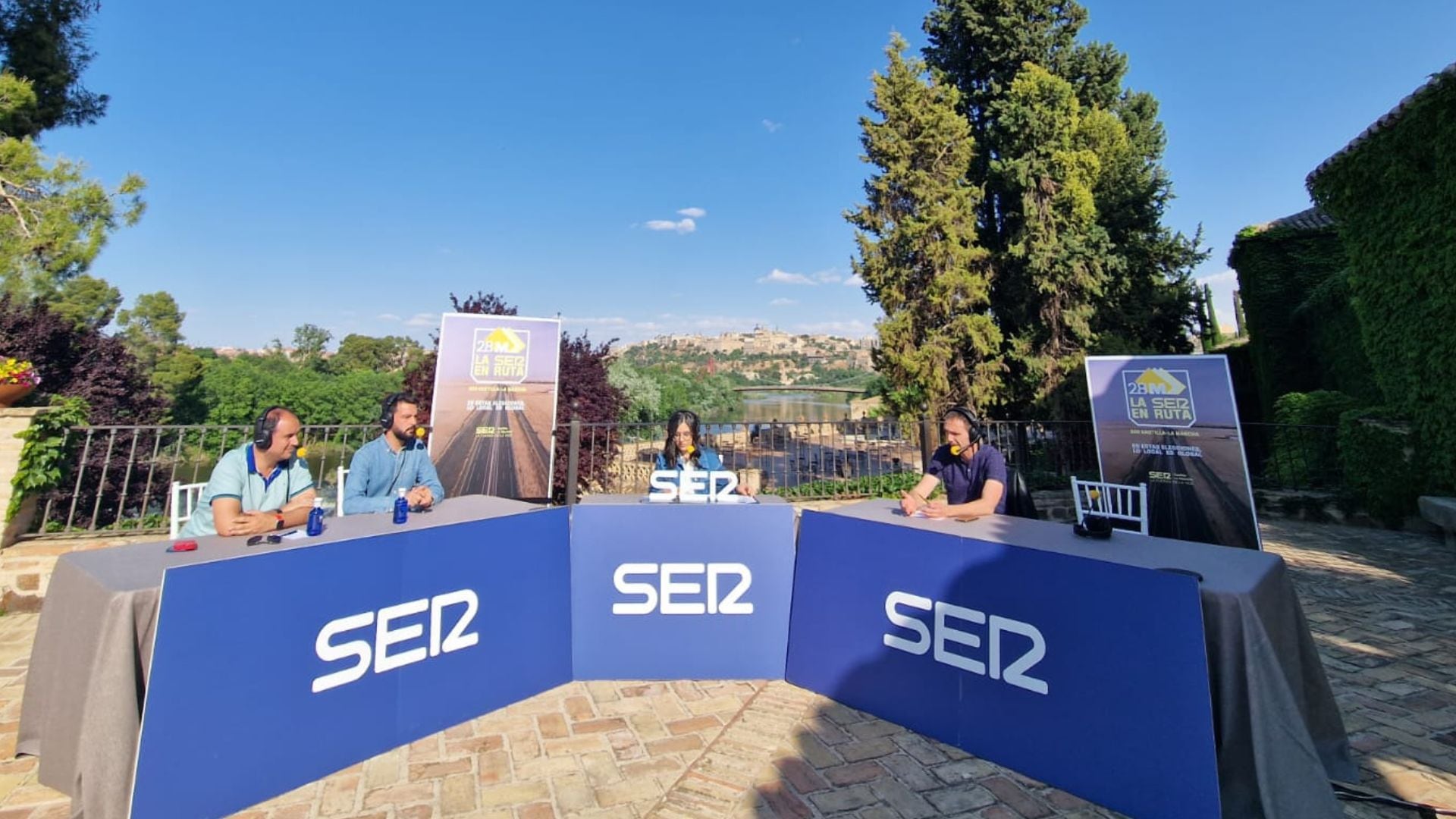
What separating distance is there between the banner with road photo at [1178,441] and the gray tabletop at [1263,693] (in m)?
3.70

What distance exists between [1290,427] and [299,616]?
14.0m

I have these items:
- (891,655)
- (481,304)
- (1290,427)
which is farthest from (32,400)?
(1290,427)

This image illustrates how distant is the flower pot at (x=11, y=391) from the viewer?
5195 millimetres

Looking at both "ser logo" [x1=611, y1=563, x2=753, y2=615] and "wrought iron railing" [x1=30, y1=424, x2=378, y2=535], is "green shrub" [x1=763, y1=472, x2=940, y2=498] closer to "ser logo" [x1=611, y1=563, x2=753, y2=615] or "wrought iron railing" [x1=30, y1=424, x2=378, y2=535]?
"ser logo" [x1=611, y1=563, x2=753, y2=615]

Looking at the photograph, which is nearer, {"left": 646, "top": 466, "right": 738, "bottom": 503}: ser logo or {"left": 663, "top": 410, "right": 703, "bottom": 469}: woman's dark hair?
{"left": 646, "top": 466, "right": 738, "bottom": 503}: ser logo

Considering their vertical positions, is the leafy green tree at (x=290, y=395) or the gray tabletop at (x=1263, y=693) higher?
the leafy green tree at (x=290, y=395)

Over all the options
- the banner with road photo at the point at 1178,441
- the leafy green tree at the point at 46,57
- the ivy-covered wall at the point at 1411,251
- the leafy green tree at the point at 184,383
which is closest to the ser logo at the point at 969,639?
the banner with road photo at the point at 1178,441

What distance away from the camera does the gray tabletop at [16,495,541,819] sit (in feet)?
7.42

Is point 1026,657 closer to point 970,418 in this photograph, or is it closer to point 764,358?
point 970,418

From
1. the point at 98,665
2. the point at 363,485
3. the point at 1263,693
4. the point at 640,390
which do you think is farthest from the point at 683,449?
the point at 640,390

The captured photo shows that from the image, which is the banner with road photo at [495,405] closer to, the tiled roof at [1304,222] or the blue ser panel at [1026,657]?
the blue ser panel at [1026,657]

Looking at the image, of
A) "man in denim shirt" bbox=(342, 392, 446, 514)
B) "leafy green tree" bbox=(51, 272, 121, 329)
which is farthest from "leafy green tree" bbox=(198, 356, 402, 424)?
"man in denim shirt" bbox=(342, 392, 446, 514)

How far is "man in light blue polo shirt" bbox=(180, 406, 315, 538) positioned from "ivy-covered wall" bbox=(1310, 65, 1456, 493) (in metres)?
12.1

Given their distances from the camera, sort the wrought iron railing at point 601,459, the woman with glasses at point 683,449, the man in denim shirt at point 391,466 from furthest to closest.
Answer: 1. the wrought iron railing at point 601,459
2. the woman with glasses at point 683,449
3. the man in denim shirt at point 391,466
